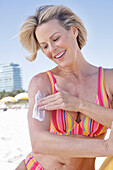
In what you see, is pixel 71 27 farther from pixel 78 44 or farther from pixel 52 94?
pixel 52 94

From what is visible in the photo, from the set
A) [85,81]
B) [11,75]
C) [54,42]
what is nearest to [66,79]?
[85,81]

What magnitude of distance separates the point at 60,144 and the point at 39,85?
467mm

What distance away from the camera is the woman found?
1.56 meters

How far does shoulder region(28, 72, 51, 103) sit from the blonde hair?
24cm

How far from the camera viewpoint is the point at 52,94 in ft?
5.54

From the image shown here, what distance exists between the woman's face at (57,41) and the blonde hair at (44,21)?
38 mm

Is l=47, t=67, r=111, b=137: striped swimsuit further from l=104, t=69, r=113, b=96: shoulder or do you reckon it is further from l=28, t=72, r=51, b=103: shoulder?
l=28, t=72, r=51, b=103: shoulder

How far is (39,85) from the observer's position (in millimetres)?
1692

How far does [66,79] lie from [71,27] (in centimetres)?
38

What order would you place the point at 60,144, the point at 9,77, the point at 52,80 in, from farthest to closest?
the point at 9,77 → the point at 52,80 → the point at 60,144

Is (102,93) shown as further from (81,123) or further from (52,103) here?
(52,103)

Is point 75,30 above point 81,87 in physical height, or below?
above

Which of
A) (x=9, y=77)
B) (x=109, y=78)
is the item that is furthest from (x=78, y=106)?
(x=9, y=77)

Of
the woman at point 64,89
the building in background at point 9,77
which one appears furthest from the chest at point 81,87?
the building in background at point 9,77
